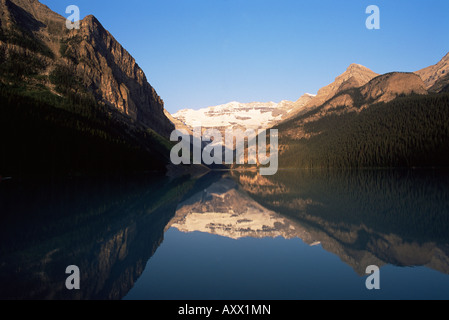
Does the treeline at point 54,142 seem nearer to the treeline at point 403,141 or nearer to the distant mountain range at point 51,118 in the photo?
the distant mountain range at point 51,118

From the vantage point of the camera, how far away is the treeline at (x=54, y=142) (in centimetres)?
8175

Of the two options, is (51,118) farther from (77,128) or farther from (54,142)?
(54,142)

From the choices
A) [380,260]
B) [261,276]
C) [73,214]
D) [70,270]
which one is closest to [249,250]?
[261,276]

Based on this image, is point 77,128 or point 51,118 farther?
point 77,128

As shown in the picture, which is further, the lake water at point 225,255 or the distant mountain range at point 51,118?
the distant mountain range at point 51,118

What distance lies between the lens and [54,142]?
92000mm

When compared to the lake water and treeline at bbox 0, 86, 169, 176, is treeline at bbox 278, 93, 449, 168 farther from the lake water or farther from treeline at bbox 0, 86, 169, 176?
the lake water

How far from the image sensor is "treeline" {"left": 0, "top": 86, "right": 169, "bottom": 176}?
81.8 meters

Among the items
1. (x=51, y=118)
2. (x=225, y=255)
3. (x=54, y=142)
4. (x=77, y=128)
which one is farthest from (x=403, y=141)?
(x=225, y=255)

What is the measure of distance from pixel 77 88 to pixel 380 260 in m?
188

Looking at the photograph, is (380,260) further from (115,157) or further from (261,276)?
(115,157)

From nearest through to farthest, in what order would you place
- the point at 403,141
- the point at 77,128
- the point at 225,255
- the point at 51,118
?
1. the point at 225,255
2. the point at 51,118
3. the point at 77,128
4. the point at 403,141

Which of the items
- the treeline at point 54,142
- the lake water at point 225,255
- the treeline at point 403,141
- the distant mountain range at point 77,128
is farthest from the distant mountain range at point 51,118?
the treeline at point 403,141

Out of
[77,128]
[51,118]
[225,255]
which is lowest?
[225,255]
